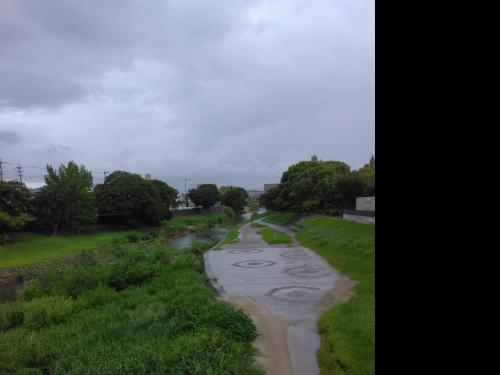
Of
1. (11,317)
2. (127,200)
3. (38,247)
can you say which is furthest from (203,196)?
(11,317)

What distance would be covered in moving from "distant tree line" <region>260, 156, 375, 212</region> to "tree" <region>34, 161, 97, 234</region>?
68.3 feet

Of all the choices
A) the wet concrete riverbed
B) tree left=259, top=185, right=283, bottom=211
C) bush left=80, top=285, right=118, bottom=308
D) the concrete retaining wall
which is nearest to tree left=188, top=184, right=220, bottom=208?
tree left=259, top=185, right=283, bottom=211

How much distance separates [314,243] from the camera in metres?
21.1

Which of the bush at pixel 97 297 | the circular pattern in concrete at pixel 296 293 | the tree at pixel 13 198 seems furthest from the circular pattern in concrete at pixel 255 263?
the tree at pixel 13 198

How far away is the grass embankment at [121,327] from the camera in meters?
5.55

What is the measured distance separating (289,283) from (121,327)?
18.0 feet

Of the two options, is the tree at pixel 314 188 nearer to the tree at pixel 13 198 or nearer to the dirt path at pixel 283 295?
the dirt path at pixel 283 295

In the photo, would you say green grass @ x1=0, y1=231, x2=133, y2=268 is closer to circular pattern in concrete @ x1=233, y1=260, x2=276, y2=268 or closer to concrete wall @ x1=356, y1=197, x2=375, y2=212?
circular pattern in concrete @ x1=233, y1=260, x2=276, y2=268

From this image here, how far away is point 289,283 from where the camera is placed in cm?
1141

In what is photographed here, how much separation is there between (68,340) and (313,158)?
51663 millimetres

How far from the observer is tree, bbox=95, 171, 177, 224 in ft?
125
